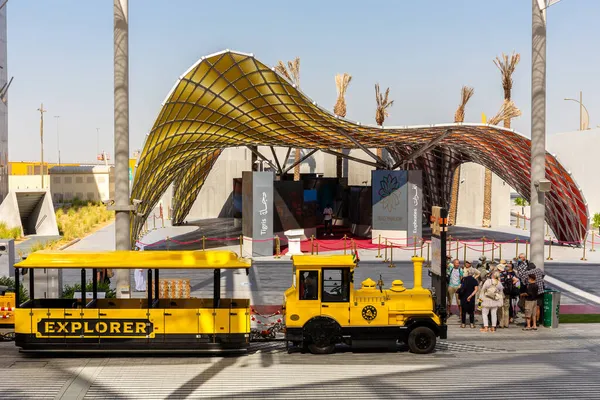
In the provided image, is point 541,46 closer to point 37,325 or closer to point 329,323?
point 329,323

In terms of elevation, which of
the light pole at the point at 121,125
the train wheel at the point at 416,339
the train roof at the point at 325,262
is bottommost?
the train wheel at the point at 416,339

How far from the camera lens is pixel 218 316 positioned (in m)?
16.6

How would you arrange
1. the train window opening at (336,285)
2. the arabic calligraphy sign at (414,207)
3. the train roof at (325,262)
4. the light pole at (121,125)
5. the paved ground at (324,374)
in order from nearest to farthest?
the paved ground at (324,374) → the train roof at (325,262) → the train window opening at (336,285) → the light pole at (121,125) → the arabic calligraphy sign at (414,207)

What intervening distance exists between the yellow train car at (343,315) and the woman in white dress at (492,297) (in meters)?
3.06

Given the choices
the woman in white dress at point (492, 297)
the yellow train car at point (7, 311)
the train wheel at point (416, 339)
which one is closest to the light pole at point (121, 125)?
the yellow train car at point (7, 311)

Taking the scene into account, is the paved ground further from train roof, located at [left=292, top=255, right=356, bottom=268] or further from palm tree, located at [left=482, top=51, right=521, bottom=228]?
palm tree, located at [left=482, top=51, right=521, bottom=228]

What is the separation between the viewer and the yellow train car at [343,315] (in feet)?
55.1

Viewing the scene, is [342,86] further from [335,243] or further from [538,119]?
[538,119]

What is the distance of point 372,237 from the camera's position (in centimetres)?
4259

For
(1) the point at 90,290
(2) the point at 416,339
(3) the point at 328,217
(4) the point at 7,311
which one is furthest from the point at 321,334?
(3) the point at 328,217

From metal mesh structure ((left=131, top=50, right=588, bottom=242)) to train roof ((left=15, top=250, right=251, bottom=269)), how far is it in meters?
12.6

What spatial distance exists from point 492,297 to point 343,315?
495cm

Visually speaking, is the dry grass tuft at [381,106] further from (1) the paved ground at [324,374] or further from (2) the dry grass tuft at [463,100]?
(1) the paved ground at [324,374]

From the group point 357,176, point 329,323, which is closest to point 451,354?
point 329,323
